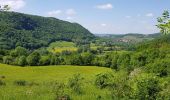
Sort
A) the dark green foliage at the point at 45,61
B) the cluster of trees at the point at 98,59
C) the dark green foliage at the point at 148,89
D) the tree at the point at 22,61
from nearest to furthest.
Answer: the dark green foliage at the point at 148,89
the cluster of trees at the point at 98,59
the tree at the point at 22,61
the dark green foliage at the point at 45,61

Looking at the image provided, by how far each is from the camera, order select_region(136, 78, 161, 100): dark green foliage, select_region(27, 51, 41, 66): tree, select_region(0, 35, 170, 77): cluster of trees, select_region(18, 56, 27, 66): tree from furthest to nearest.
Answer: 1. select_region(27, 51, 41, 66): tree
2. select_region(18, 56, 27, 66): tree
3. select_region(0, 35, 170, 77): cluster of trees
4. select_region(136, 78, 161, 100): dark green foliage

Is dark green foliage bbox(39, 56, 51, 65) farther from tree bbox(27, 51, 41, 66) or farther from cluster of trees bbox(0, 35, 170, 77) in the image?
tree bbox(27, 51, 41, 66)

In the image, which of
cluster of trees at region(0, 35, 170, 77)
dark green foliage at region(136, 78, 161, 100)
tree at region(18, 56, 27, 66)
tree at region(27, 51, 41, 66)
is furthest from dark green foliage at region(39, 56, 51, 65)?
dark green foliage at region(136, 78, 161, 100)

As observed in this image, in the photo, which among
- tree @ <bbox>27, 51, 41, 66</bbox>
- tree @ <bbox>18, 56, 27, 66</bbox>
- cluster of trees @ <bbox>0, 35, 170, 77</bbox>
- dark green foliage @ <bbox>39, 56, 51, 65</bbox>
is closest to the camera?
cluster of trees @ <bbox>0, 35, 170, 77</bbox>

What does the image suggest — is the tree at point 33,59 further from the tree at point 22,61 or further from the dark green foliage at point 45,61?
the tree at point 22,61

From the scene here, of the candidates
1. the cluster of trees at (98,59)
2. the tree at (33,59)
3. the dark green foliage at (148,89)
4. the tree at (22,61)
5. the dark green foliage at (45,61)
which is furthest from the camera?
the dark green foliage at (45,61)

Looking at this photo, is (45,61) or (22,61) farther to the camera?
(45,61)

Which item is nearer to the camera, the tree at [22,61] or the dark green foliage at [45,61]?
the tree at [22,61]

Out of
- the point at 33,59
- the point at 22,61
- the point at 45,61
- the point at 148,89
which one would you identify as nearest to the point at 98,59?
the point at 45,61

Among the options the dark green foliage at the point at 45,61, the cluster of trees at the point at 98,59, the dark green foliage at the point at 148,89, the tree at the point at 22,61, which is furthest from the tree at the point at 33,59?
the dark green foliage at the point at 148,89

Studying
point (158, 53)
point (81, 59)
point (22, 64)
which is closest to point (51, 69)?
point (22, 64)

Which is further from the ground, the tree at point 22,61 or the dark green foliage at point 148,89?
the dark green foliage at point 148,89

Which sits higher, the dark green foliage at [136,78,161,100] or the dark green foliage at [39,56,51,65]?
the dark green foliage at [136,78,161,100]

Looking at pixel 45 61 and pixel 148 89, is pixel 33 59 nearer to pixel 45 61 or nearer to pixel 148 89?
pixel 45 61
